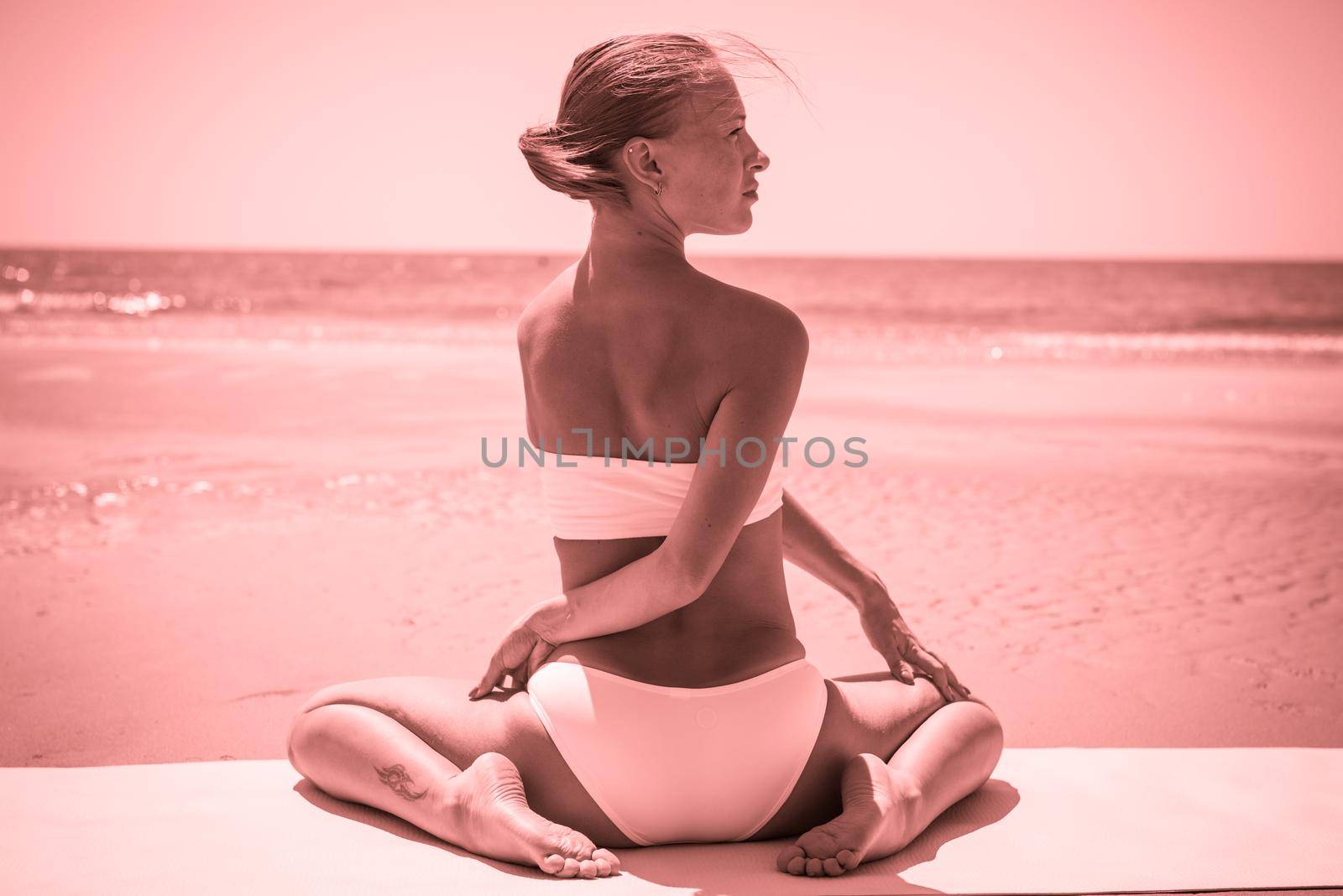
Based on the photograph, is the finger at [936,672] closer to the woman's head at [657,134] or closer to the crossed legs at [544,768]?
the crossed legs at [544,768]

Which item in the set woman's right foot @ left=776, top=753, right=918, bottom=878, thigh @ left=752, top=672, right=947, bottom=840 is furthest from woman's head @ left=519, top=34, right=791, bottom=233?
woman's right foot @ left=776, top=753, right=918, bottom=878

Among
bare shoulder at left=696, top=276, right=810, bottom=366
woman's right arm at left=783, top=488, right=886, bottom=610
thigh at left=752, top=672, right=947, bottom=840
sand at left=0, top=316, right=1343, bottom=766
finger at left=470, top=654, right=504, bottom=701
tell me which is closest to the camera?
bare shoulder at left=696, top=276, right=810, bottom=366

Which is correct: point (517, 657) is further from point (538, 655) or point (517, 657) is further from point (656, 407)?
point (656, 407)

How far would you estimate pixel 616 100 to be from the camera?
2.04 meters

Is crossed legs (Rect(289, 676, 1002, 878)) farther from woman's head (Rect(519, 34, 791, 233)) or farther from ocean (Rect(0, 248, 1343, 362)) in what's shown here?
ocean (Rect(0, 248, 1343, 362))

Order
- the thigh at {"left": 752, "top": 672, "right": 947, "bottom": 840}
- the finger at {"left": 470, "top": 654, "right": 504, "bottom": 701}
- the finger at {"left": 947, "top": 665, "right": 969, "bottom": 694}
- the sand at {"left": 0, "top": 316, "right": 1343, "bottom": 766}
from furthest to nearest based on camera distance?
the sand at {"left": 0, "top": 316, "right": 1343, "bottom": 766}, the finger at {"left": 947, "top": 665, "right": 969, "bottom": 694}, the finger at {"left": 470, "top": 654, "right": 504, "bottom": 701}, the thigh at {"left": 752, "top": 672, "right": 947, "bottom": 840}

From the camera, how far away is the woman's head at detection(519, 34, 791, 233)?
6.66 ft

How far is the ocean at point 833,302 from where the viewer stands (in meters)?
19.1

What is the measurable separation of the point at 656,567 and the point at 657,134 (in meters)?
0.81

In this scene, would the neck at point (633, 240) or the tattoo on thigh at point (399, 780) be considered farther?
the tattoo on thigh at point (399, 780)

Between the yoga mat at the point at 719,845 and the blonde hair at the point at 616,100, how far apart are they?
4.49 ft

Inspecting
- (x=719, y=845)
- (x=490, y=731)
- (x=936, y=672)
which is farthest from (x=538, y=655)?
(x=936, y=672)

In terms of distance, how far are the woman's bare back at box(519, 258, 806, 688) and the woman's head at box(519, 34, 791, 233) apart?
0.15 m

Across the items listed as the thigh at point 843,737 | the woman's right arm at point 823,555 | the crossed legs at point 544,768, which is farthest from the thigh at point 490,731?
the woman's right arm at point 823,555
